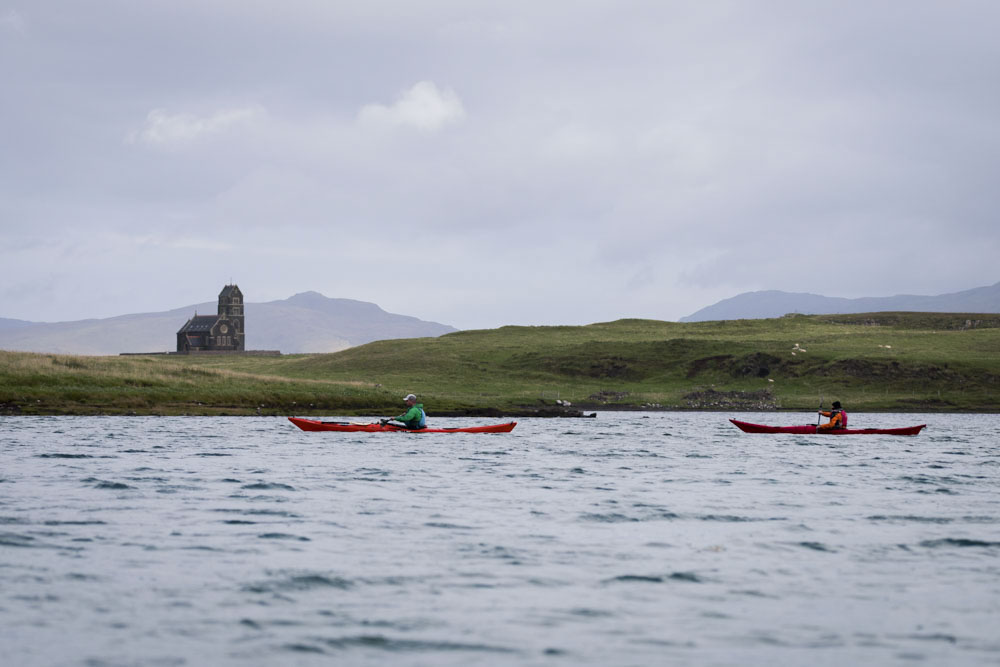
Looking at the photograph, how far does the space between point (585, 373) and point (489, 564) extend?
365ft

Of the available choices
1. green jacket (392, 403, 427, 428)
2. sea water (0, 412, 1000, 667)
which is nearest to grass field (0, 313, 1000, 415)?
green jacket (392, 403, 427, 428)

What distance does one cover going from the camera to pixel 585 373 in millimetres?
128250

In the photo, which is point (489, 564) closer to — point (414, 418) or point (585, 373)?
point (414, 418)

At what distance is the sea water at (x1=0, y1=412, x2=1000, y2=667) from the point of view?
12.5 metres

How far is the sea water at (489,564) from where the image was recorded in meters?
12.5

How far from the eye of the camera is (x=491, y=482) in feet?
103

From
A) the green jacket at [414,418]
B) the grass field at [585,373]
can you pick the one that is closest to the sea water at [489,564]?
the green jacket at [414,418]

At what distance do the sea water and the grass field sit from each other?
3790 centimetres

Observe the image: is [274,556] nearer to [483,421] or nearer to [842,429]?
[842,429]

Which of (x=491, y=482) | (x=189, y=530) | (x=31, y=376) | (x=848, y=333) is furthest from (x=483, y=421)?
(x=848, y=333)

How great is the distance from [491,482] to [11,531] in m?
14.3

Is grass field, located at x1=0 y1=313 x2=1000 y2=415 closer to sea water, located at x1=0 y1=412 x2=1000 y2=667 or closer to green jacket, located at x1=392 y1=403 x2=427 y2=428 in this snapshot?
green jacket, located at x1=392 y1=403 x2=427 y2=428

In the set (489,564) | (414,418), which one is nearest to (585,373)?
(414,418)

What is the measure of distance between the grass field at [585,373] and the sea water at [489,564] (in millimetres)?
37903
